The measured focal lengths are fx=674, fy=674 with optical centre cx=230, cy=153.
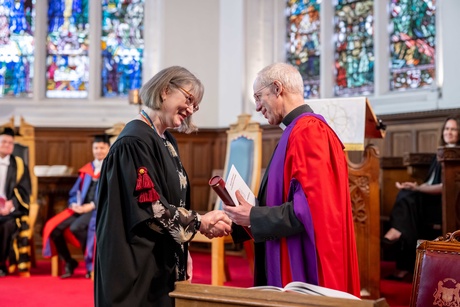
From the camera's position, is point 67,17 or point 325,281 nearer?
point 325,281

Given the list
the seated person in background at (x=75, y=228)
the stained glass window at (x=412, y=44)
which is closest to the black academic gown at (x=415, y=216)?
the stained glass window at (x=412, y=44)

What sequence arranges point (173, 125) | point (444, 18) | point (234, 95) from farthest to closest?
point (234, 95) < point (444, 18) < point (173, 125)

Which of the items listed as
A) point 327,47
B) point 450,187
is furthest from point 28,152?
point 450,187

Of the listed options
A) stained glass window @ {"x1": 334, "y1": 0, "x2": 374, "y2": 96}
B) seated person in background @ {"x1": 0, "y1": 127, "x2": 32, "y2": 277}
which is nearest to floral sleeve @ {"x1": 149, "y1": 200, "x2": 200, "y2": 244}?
seated person in background @ {"x1": 0, "y1": 127, "x2": 32, "y2": 277}

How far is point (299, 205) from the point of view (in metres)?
2.35

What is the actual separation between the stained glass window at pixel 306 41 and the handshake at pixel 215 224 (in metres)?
7.10

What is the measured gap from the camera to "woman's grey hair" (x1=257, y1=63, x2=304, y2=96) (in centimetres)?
254

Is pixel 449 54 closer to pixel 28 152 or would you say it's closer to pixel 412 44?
pixel 412 44

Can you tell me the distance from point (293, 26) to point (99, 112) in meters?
3.23

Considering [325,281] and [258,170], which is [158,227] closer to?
[325,281]

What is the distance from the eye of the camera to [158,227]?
95.1 inches

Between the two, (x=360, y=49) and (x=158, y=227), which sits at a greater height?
(x=360, y=49)

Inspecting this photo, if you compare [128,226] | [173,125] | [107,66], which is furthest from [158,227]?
[107,66]

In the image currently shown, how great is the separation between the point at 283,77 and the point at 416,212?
3.97 metres
